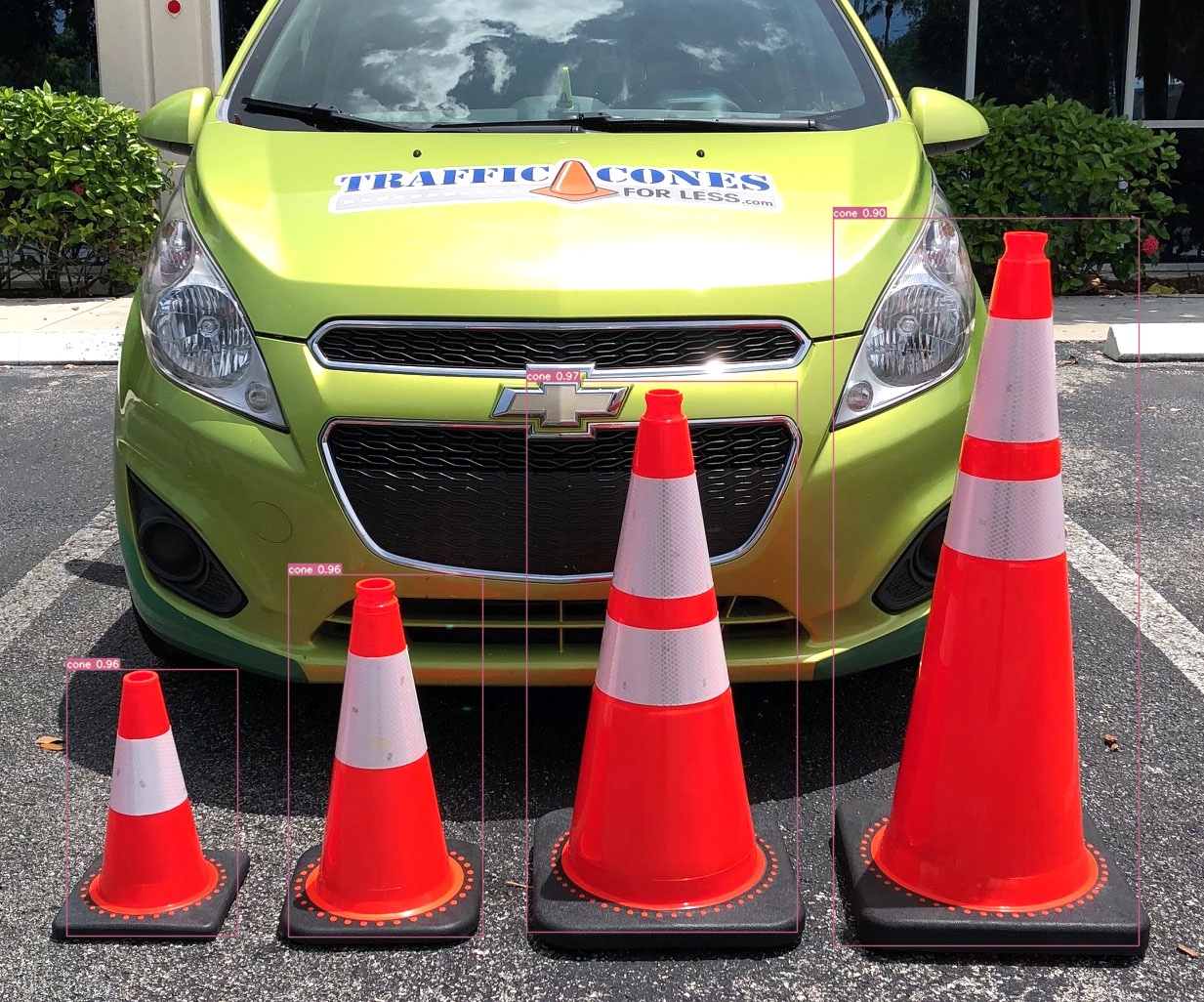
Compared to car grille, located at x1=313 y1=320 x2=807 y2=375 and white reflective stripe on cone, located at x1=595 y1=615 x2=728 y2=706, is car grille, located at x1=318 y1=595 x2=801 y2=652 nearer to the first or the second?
white reflective stripe on cone, located at x1=595 y1=615 x2=728 y2=706

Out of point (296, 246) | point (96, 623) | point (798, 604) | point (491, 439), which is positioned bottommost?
point (96, 623)

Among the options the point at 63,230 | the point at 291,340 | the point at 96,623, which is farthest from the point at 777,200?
the point at 63,230

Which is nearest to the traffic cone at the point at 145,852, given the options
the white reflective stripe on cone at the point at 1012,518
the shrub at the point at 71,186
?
the white reflective stripe on cone at the point at 1012,518

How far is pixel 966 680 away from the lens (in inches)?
94.0

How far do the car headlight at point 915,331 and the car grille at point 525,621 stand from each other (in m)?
0.42

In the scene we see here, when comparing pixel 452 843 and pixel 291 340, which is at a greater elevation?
pixel 291 340

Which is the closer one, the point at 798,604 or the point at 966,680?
the point at 966,680

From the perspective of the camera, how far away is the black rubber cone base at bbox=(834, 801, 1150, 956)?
7.69 feet

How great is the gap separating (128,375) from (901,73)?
31.3 ft

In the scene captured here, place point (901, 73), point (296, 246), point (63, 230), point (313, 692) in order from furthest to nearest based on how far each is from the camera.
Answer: point (901, 73), point (63, 230), point (313, 692), point (296, 246)

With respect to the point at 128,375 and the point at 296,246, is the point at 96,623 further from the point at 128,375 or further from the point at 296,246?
the point at 296,246

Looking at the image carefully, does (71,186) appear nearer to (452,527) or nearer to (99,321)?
(99,321)

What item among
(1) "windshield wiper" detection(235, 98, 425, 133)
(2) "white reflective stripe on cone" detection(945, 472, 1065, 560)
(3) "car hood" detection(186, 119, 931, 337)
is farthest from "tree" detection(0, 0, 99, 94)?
(2) "white reflective stripe on cone" detection(945, 472, 1065, 560)

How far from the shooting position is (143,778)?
2445 millimetres
